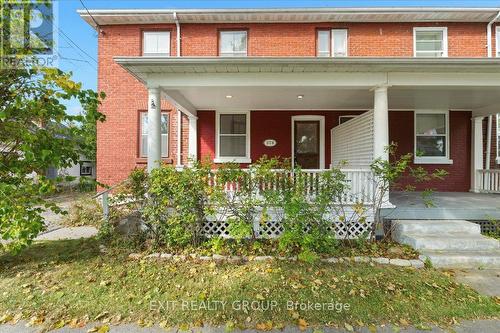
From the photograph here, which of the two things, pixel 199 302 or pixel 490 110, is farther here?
pixel 490 110

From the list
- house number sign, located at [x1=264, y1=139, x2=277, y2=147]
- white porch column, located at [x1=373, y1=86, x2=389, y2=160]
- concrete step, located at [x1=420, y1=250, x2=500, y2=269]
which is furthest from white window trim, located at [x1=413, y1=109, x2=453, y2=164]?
concrete step, located at [x1=420, y1=250, x2=500, y2=269]

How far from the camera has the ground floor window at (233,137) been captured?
9.22m

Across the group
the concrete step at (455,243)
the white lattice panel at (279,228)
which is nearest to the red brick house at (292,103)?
the white lattice panel at (279,228)

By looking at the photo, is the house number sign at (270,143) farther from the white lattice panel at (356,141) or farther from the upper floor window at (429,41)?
the upper floor window at (429,41)

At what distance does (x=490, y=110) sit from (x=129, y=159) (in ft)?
37.2

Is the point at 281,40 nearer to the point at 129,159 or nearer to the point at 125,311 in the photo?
the point at 129,159

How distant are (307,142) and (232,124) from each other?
2.58m

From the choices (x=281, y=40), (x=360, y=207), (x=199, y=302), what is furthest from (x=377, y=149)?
(x=281, y=40)

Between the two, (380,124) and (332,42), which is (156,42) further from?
(380,124)

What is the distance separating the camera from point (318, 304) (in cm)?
315

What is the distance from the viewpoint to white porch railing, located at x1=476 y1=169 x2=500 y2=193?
8148 millimetres

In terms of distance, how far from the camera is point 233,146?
30.5 ft

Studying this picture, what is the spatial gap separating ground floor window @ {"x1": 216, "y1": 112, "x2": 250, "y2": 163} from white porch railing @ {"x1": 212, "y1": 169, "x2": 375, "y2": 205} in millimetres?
4033

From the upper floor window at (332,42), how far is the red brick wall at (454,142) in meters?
3.01
